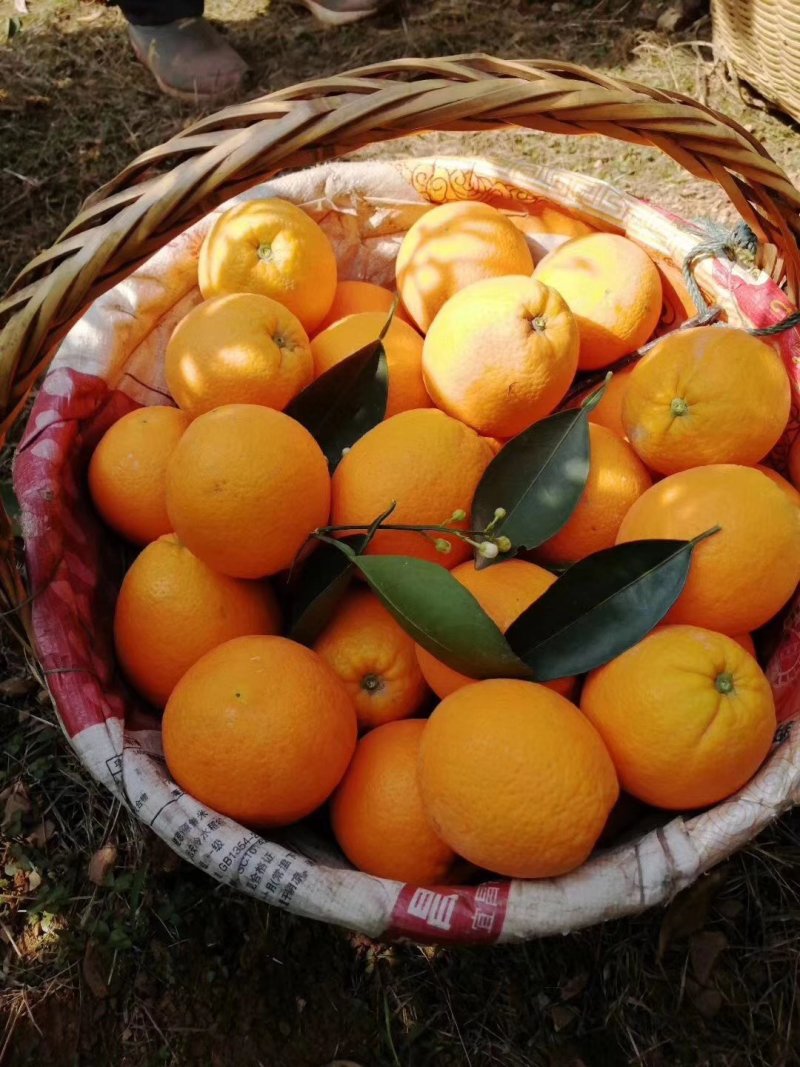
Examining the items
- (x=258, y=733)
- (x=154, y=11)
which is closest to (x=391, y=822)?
(x=258, y=733)

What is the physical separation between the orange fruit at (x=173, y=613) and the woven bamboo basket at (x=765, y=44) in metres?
2.07

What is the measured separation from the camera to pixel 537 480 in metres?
1.13

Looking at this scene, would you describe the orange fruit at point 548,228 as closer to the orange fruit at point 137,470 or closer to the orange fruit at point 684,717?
the orange fruit at point 137,470

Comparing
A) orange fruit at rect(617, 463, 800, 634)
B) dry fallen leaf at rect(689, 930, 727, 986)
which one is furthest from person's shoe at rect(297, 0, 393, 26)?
dry fallen leaf at rect(689, 930, 727, 986)

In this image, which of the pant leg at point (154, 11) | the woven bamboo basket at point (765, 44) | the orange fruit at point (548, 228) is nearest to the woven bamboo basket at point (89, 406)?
the orange fruit at point (548, 228)

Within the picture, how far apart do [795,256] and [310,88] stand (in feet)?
2.29

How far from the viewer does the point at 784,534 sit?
3.33ft

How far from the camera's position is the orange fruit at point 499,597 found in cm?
104

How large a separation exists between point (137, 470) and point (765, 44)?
6.86ft

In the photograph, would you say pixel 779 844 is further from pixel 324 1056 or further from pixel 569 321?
pixel 569 321

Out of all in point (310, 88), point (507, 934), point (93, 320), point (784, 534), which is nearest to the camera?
point (507, 934)

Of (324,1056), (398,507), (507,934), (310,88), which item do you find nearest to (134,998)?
(324,1056)

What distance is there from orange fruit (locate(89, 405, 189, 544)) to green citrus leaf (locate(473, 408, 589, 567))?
18.0 inches

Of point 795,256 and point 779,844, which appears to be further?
point 779,844
